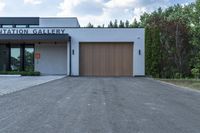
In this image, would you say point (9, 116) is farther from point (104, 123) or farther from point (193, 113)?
point (193, 113)

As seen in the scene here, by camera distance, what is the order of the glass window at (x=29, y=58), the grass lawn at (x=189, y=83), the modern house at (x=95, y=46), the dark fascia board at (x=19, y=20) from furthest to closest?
1. the dark fascia board at (x=19, y=20)
2. the glass window at (x=29, y=58)
3. the modern house at (x=95, y=46)
4. the grass lawn at (x=189, y=83)

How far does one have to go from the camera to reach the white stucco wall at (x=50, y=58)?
111ft

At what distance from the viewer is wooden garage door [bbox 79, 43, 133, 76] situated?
31828 mm

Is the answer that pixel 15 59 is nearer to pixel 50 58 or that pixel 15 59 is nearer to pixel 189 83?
pixel 50 58

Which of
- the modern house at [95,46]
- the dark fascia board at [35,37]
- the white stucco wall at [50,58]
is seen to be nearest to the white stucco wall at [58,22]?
the white stucco wall at [50,58]

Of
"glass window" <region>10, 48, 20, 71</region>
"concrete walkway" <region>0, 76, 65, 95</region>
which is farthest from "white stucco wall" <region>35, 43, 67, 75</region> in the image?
"concrete walkway" <region>0, 76, 65, 95</region>

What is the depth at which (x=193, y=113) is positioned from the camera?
10469 mm

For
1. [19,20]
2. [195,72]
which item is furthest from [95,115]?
A: [19,20]

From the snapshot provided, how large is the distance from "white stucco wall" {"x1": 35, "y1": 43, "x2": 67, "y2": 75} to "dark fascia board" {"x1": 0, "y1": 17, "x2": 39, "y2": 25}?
1014 centimetres

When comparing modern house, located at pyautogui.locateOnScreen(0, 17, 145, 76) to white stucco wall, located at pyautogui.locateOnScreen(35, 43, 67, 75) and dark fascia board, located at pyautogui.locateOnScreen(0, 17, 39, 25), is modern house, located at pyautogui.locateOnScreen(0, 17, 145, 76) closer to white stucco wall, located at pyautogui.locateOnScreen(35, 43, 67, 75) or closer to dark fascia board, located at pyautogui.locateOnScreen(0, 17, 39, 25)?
white stucco wall, located at pyautogui.locateOnScreen(35, 43, 67, 75)

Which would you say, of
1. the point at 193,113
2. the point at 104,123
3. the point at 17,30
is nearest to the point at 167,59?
the point at 17,30

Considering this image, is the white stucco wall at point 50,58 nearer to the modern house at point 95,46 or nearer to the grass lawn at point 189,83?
the modern house at point 95,46

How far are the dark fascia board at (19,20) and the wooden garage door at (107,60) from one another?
1310 centimetres

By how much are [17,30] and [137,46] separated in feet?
33.3
